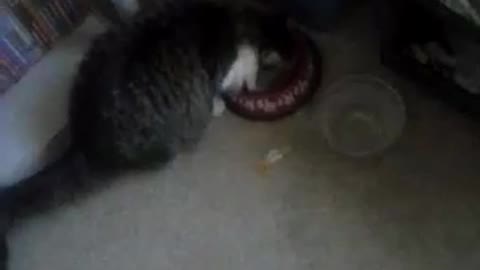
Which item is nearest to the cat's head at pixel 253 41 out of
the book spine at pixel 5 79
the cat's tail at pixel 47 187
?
the cat's tail at pixel 47 187

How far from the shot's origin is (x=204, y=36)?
1.45 meters

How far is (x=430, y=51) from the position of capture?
149cm

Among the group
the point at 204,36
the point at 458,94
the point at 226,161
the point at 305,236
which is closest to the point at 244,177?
the point at 226,161

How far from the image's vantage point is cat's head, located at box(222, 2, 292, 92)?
4.90 ft

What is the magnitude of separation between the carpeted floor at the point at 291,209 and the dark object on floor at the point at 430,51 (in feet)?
0.15

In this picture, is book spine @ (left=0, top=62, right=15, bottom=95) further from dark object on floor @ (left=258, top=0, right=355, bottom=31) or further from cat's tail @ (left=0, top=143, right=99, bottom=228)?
dark object on floor @ (left=258, top=0, right=355, bottom=31)

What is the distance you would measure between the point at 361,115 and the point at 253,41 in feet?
0.73

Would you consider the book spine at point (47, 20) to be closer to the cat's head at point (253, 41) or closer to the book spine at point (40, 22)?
the book spine at point (40, 22)

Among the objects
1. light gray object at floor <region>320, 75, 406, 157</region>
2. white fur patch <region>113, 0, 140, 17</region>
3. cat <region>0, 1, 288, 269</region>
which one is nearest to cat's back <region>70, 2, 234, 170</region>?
cat <region>0, 1, 288, 269</region>

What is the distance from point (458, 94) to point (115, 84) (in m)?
0.55

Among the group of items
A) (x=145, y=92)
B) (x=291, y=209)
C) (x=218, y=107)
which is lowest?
(x=291, y=209)

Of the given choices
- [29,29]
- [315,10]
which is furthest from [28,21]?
[315,10]

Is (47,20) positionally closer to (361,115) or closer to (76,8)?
(76,8)

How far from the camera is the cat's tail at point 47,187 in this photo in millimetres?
1480
